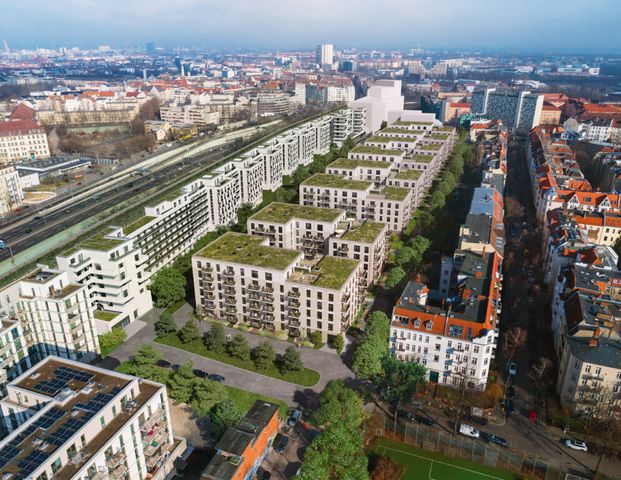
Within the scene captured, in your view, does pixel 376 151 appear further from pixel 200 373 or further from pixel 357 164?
pixel 200 373

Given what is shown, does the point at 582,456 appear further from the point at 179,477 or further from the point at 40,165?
the point at 40,165

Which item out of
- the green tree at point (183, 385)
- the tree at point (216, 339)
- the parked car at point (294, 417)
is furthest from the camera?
the tree at point (216, 339)

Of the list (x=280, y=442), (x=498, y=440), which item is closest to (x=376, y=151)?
(x=498, y=440)

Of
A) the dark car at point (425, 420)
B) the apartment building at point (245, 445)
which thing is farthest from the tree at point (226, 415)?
the dark car at point (425, 420)

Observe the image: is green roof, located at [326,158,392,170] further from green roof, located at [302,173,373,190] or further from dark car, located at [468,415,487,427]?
dark car, located at [468,415,487,427]

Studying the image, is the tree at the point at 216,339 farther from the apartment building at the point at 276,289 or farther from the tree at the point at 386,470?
the tree at the point at 386,470

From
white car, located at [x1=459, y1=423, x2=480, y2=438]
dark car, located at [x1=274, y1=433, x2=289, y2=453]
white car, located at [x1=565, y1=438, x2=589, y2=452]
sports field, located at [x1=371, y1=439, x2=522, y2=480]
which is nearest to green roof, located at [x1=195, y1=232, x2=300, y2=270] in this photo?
dark car, located at [x1=274, y1=433, x2=289, y2=453]
